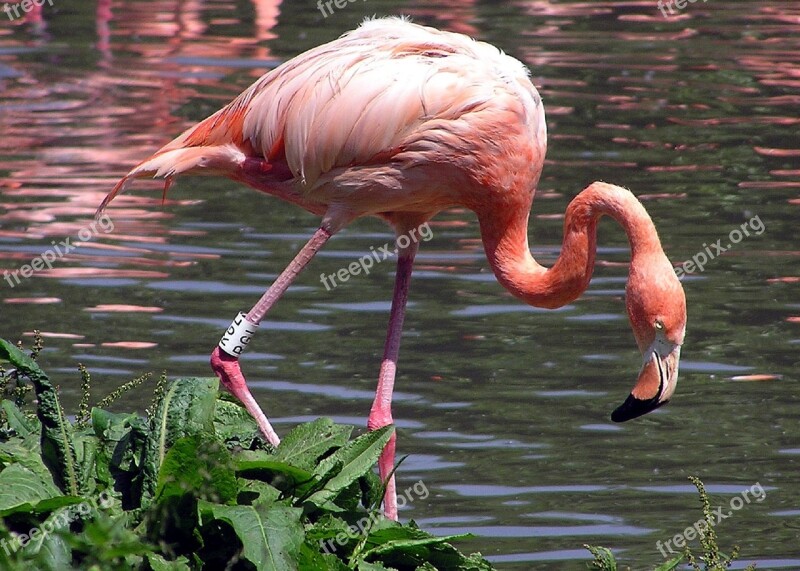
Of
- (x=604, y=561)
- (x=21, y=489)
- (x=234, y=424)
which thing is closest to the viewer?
(x=21, y=489)

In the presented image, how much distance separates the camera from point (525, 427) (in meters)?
6.75

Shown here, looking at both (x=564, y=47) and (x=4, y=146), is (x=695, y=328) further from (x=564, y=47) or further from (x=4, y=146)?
(x=564, y=47)

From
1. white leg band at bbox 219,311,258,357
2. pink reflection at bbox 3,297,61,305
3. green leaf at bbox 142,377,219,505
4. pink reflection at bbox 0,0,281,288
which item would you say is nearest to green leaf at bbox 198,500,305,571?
green leaf at bbox 142,377,219,505

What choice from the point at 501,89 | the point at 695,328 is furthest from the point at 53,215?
the point at 501,89

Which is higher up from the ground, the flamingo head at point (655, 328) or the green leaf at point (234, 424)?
the flamingo head at point (655, 328)

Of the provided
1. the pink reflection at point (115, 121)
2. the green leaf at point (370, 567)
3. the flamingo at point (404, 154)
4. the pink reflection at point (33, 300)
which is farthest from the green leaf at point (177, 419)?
the pink reflection at point (115, 121)

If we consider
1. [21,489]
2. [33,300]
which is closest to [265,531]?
[21,489]

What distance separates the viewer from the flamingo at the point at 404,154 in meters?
5.70

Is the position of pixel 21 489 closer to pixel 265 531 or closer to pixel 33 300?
pixel 265 531

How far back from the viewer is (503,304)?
28.1 ft

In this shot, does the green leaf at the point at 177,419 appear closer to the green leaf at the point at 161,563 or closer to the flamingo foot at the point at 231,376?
the green leaf at the point at 161,563

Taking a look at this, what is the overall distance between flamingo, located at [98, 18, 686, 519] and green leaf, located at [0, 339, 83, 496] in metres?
1.01

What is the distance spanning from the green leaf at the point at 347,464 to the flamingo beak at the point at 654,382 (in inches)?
38.0

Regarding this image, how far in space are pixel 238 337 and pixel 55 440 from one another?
125cm
